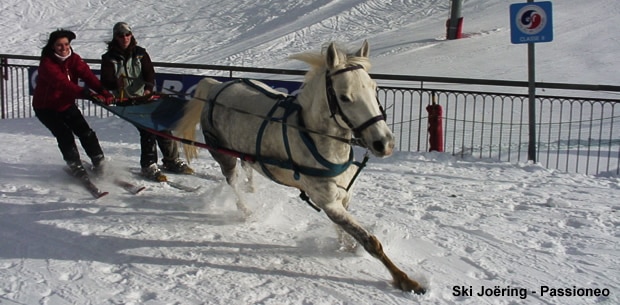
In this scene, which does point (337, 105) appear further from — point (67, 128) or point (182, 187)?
point (67, 128)

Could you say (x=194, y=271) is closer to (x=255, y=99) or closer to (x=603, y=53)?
(x=255, y=99)

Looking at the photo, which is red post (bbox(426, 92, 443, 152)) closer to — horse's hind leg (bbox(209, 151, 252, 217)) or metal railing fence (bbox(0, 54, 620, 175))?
metal railing fence (bbox(0, 54, 620, 175))

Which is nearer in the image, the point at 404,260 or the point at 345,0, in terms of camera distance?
the point at 404,260

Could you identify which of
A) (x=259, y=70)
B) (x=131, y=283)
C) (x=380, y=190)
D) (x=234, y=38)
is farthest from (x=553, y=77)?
(x=234, y=38)

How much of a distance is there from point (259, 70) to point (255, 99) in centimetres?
488

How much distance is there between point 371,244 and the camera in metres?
3.92

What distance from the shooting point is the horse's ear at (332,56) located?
3719 millimetres

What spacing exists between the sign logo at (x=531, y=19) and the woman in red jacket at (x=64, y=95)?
519 cm

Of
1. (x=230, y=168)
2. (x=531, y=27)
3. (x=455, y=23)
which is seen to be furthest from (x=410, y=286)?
(x=455, y=23)

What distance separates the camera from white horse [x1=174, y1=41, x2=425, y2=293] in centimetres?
363

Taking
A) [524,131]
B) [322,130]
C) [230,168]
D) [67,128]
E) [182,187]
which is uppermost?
[322,130]

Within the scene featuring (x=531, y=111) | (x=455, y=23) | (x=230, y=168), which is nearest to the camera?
(x=230, y=168)

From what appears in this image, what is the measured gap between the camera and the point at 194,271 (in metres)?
4.05

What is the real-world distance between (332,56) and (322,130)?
52 cm
